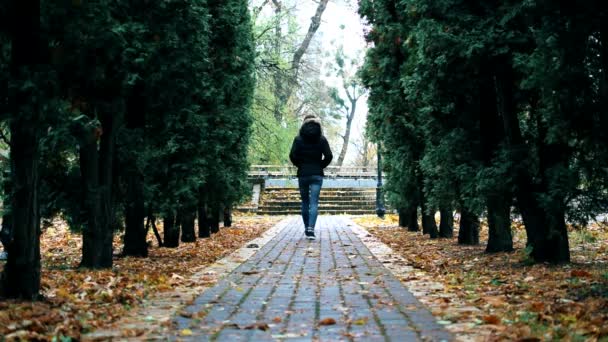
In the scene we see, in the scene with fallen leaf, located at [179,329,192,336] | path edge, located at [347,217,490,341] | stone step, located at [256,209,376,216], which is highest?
stone step, located at [256,209,376,216]

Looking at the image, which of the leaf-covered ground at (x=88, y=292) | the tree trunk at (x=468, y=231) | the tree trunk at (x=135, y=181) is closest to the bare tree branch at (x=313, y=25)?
the tree trunk at (x=468, y=231)

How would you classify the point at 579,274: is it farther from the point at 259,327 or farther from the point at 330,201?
the point at 330,201

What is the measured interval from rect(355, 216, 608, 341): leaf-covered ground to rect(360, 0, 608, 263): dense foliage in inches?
23.9

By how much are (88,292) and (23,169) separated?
1404mm

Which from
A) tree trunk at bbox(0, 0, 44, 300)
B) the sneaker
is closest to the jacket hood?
the sneaker

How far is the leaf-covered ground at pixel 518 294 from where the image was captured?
207 inches

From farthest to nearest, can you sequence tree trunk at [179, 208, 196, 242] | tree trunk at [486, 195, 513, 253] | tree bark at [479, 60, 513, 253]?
tree trunk at [179, 208, 196, 242] → tree bark at [479, 60, 513, 253] → tree trunk at [486, 195, 513, 253]

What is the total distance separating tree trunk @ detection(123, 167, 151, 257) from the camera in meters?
11.0

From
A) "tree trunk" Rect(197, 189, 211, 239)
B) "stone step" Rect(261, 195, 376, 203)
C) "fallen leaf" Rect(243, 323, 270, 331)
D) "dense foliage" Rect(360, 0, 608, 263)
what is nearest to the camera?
"fallen leaf" Rect(243, 323, 270, 331)

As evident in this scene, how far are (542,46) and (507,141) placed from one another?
2832mm

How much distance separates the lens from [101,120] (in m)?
9.70

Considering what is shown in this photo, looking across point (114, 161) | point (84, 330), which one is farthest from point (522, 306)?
point (114, 161)

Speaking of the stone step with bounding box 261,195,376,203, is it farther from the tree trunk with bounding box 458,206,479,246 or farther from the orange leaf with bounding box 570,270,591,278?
the orange leaf with bounding box 570,270,591,278

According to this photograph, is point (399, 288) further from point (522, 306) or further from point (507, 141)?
point (507, 141)
